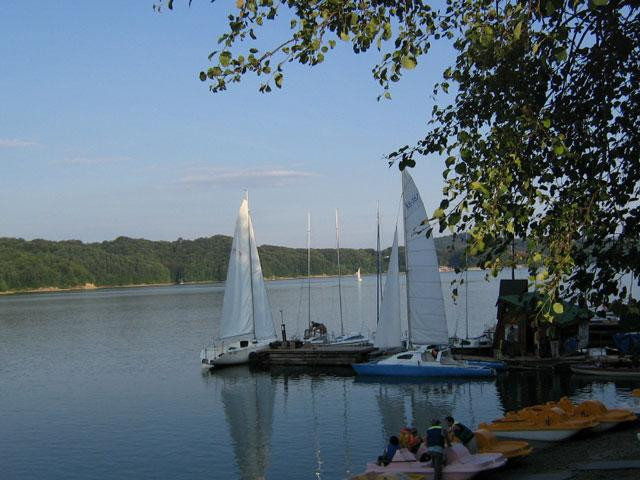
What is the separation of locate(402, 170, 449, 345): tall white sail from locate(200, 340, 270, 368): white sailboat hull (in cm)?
1241

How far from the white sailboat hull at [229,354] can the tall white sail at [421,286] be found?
12406 millimetres

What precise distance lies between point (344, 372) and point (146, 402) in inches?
487

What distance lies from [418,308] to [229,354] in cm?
1423

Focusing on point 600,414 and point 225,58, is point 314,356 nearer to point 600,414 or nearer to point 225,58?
point 600,414

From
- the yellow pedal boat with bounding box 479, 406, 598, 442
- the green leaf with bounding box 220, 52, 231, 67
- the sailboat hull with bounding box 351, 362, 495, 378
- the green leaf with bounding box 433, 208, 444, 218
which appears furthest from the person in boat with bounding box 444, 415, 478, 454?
the sailboat hull with bounding box 351, 362, 495, 378

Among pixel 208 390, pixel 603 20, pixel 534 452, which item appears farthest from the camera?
pixel 208 390

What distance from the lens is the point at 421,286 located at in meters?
40.2

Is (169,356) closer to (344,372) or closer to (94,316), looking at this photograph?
(344,372)

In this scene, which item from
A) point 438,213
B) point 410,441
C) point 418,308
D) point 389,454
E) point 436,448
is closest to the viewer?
point 438,213

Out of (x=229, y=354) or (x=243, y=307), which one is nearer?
(x=229, y=354)

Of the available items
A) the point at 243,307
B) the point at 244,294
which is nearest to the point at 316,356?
the point at 243,307

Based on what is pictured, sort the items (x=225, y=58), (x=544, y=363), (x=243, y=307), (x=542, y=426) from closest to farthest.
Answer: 1. (x=225, y=58)
2. (x=542, y=426)
3. (x=544, y=363)
4. (x=243, y=307)

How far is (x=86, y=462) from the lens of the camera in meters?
24.8

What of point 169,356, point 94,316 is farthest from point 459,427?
point 94,316
